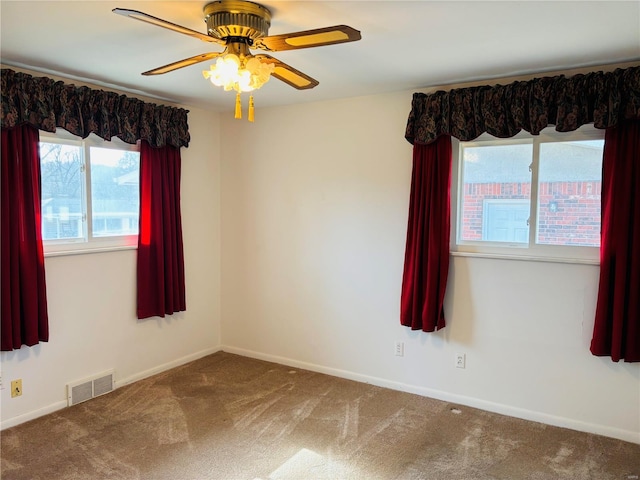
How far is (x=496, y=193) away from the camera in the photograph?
10.9 feet

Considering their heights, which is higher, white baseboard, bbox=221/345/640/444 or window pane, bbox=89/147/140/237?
window pane, bbox=89/147/140/237

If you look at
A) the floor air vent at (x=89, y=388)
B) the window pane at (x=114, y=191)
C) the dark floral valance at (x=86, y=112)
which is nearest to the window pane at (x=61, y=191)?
the window pane at (x=114, y=191)

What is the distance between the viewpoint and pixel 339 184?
12.7ft

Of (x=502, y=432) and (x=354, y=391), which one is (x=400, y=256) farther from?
(x=502, y=432)

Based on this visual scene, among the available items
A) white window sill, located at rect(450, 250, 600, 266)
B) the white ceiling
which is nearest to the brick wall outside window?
white window sill, located at rect(450, 250, 600, 266)

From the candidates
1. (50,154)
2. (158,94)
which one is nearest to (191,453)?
(50,154)

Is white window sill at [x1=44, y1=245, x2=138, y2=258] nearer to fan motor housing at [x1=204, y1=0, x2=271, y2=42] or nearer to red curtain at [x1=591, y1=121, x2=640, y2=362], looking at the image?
fan motor housing at [x1=204, y1=0, x2=271, y2=42]

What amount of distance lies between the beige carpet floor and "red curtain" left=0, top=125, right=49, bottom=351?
26.1 inches

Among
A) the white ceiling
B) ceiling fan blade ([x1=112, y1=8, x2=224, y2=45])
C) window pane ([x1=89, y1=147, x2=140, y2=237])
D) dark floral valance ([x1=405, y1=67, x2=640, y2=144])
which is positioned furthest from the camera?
window pane ([x1=89, y1=147, x2=140, y2=237])

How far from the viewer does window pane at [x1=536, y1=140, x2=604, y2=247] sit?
300 cm

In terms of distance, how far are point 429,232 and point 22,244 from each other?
269 cm

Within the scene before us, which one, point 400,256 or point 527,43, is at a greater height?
point 527,43

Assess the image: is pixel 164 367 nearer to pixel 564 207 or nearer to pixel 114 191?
pixel 114 191

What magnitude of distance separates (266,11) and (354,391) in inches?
109
